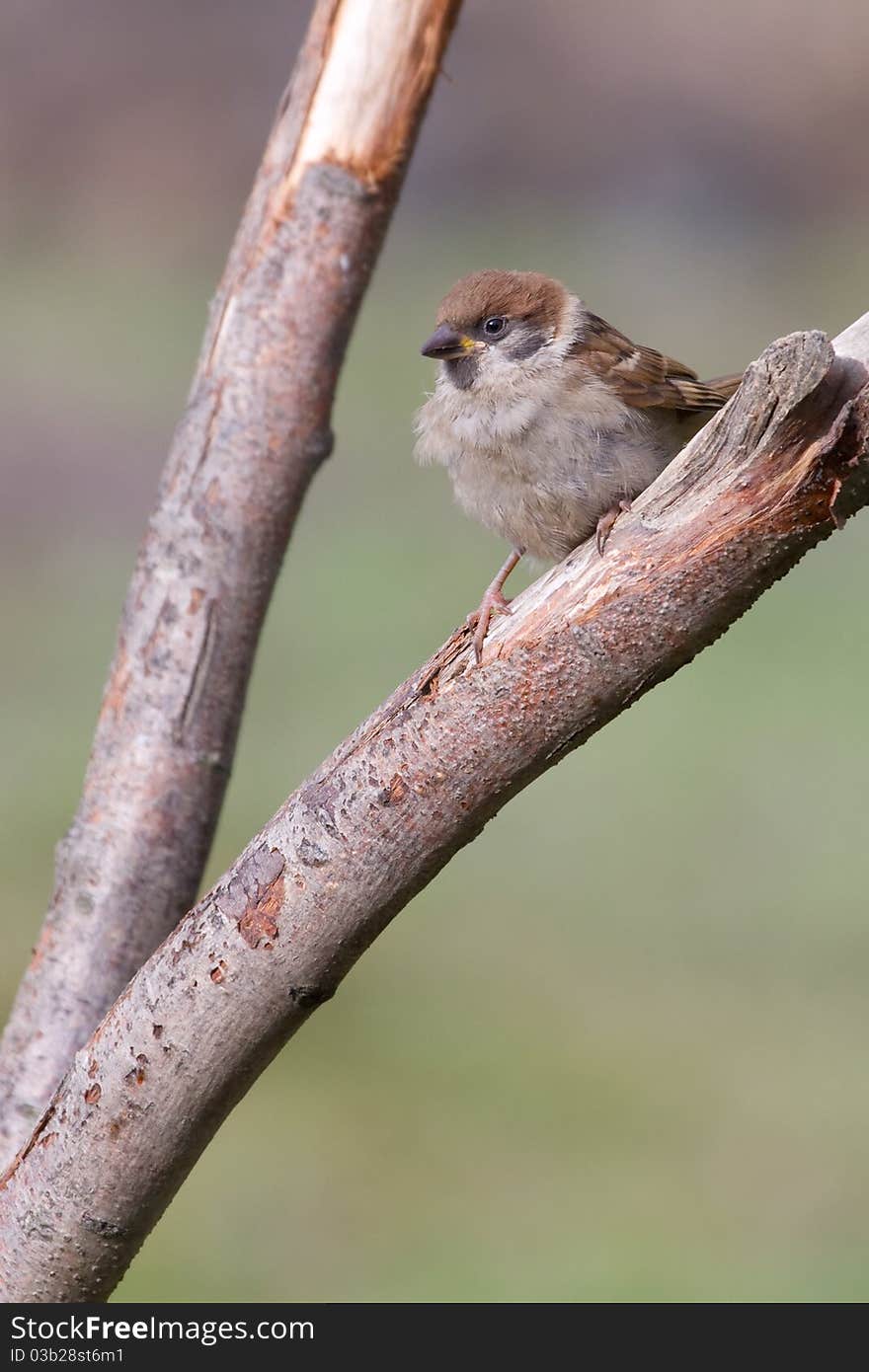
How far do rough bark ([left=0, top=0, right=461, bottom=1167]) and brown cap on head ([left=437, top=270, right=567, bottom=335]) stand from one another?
0.21 metres

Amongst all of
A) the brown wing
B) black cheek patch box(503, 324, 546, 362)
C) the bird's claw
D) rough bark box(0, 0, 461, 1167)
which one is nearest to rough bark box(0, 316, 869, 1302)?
the bird's claw

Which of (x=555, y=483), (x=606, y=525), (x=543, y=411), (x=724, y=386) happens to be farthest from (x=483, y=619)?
(x=724, y=386)

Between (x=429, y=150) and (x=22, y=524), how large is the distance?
5405mm

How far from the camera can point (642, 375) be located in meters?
3.03

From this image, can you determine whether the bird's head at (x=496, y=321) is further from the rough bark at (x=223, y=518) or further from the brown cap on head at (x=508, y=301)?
the rough bark at (x=223, y=518)

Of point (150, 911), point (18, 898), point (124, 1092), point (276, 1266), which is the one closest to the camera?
point (124, 1092)

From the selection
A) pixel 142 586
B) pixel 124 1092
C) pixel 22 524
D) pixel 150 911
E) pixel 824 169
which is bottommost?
pixel 124 1092

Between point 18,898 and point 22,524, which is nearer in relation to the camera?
point 18,898

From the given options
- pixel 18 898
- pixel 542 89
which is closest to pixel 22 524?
pixel 18 898

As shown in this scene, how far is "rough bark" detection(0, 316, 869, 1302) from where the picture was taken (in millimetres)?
1914

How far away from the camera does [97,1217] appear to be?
2150 mm

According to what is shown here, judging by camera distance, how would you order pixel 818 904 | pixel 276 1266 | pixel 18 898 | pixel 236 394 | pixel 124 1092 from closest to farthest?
1. pixel 124 1092
2. pixel 236 394
3. pixel 276 1266
4. pixel 818 904
5. pixel 18 898

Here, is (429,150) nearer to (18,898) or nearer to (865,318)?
(18,898)

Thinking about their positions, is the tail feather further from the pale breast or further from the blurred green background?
the blurred green background
